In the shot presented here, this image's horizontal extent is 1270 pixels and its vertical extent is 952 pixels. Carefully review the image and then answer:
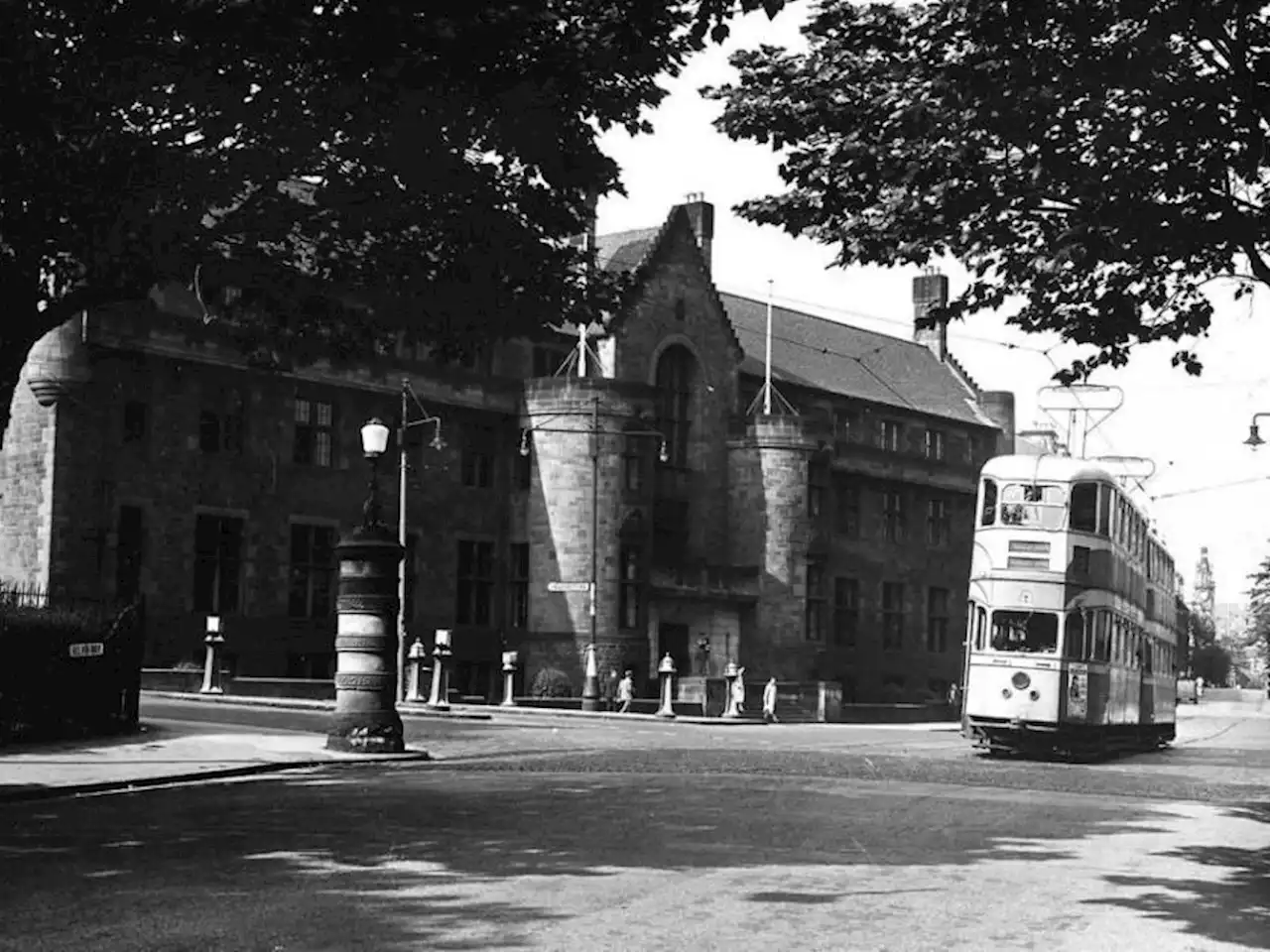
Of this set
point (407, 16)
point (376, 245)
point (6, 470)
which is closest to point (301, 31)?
point (407, 16)

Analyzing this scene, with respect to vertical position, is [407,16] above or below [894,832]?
above

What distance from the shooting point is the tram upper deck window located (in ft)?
99.6

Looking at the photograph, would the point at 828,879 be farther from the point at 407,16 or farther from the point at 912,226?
the point at 407,16

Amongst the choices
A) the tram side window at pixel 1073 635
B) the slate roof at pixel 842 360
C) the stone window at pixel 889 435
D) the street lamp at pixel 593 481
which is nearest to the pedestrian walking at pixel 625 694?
the street lamp at pixel 593 481

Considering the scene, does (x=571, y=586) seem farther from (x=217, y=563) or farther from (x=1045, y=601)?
(x=1045, y=601)

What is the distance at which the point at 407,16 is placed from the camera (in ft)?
49.3

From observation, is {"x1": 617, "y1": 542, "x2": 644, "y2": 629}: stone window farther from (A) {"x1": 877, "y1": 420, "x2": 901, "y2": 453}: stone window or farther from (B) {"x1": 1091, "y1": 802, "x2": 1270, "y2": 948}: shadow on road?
(B) {"x1": 1091, "y1": 802, "x2": 1270, "y2": 948}: shadow on road

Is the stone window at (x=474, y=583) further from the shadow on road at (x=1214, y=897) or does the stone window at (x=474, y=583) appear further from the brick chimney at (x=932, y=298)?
the shadow on road at (x=1214, y=897)

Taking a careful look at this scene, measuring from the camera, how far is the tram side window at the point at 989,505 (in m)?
31.0

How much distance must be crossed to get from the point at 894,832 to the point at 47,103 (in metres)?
9.54

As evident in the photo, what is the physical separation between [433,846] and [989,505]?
1981 cm

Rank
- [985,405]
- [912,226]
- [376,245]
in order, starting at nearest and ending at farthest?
[912,226] < [376,245] < [985,405]

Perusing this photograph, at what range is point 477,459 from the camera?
5372cm

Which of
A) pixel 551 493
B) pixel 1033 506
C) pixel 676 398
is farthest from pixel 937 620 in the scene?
pixel 1033 506
